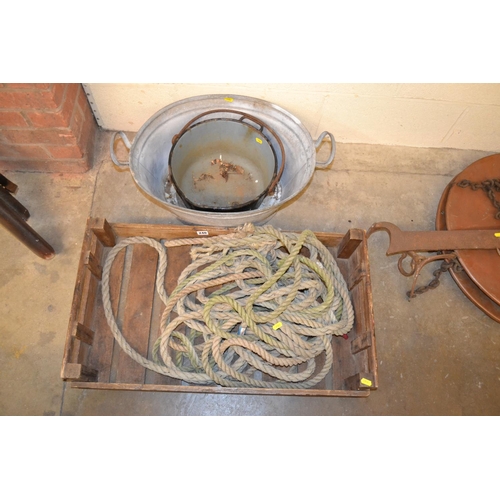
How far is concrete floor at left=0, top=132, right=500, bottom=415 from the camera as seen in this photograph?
1705 mm

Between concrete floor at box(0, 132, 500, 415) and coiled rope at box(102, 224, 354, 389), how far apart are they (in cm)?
23

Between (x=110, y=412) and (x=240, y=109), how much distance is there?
143 cm

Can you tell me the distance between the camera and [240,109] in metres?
1.81

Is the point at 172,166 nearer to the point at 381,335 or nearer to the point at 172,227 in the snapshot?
the point at 172,227

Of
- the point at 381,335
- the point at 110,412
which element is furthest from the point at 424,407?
the point at 110,412

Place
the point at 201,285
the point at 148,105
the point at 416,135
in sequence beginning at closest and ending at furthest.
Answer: the point at 201,285
the point at 148,105
the point at 416,135

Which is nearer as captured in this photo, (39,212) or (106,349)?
(106,349)

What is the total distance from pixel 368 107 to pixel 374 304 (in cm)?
100

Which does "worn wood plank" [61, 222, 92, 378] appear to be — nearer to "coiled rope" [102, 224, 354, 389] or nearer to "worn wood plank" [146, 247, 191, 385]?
"coiled rope" [102, 224, 354, 389]

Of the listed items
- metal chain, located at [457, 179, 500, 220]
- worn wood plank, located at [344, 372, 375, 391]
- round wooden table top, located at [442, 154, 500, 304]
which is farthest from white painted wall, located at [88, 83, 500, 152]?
worn wood plank, located at [344, 372, 375, 391]

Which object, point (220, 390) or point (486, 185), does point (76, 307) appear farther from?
point (486, 185)

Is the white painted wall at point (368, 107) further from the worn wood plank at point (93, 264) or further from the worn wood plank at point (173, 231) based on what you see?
the worn wood plank at point (93, 264)

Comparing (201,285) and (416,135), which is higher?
(416,135)

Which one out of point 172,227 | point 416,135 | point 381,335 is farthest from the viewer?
point 416,135
